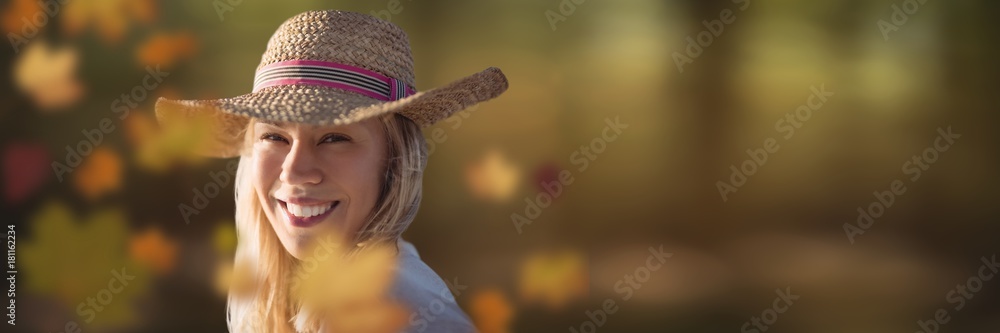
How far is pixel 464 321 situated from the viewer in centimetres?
132

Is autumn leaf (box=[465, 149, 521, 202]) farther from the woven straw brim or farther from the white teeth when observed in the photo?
the white teeth

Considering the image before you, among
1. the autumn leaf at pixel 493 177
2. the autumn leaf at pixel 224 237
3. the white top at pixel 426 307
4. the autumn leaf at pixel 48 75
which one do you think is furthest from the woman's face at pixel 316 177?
the autumn leaf at pixel 48 75

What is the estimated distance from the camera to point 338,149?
1.32 meters

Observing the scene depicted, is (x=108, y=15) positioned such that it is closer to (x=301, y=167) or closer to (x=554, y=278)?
(x=554, y=278)

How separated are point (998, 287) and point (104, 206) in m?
4.09

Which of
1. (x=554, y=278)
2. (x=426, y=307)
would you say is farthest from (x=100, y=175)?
(x=426, y=307)

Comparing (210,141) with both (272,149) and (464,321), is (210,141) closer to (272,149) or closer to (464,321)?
(272,149)

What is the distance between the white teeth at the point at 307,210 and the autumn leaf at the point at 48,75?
2.57 metres

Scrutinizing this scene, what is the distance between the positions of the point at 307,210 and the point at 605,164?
9.35ft

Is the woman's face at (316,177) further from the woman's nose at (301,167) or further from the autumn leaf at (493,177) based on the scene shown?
the autumn leaf at (493,177)

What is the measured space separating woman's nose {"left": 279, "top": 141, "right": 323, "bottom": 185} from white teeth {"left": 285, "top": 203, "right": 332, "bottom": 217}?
0.05 m

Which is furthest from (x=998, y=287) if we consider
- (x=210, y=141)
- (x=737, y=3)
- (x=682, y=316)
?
(x=210, y=141)

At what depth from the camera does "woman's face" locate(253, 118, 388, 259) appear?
131 cm

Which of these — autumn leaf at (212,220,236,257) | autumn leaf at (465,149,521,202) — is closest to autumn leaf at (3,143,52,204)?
autumn leaf at (212,220,236,257)
